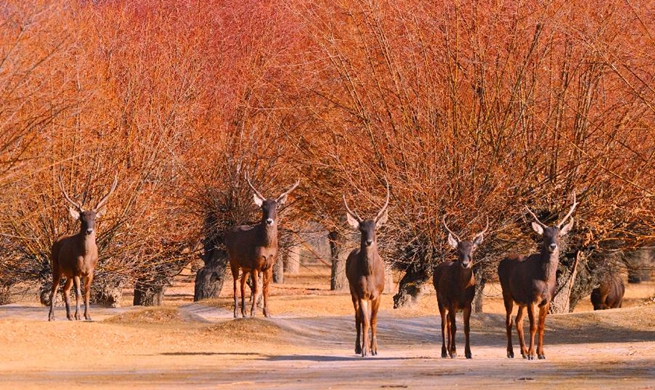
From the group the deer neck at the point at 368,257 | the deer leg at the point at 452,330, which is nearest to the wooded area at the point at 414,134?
Result: the deer leg at the point at 452,330

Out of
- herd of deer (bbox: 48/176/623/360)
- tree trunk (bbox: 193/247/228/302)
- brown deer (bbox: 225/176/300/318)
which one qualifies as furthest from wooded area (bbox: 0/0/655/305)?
herd of deer (bbox: 48/176/623/360)

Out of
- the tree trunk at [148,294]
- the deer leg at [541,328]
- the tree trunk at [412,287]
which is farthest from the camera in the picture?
the tree trunk at [148,294]

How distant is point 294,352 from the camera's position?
20.8 meters

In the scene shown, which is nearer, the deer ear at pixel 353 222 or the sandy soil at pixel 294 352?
the sandy soil at pixel 294 352

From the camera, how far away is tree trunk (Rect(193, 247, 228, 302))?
34.9 metres

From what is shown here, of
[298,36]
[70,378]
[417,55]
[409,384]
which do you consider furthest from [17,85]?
[298,36]

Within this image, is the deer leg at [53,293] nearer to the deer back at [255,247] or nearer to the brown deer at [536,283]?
the deer back at [255,247]

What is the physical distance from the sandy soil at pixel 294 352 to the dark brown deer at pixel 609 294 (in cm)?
638

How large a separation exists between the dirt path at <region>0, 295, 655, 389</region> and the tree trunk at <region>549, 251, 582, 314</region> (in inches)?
62.2

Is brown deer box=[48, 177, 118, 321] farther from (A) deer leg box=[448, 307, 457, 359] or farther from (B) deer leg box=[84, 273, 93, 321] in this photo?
(A) deer leg box=[448, 307, 457, 359]

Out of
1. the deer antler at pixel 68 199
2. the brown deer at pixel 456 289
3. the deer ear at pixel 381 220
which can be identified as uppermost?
the deer antler at pixel 68 199

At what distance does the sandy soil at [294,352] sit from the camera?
1550cm

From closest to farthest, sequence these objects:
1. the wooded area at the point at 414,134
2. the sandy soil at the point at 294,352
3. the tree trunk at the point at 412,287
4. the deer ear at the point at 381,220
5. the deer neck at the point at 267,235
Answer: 1. the sandy soil at the point at 294,352
2. the deer ear at the point at 381,220
3. the deer neck at the point at 267,235
4. the wooded area at the point at 414,134
5. the tree trunk at the point at 412,287

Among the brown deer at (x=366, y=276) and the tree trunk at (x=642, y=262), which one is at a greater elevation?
the tree trunk at (x=642, y=262)
